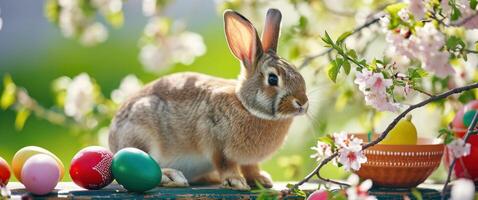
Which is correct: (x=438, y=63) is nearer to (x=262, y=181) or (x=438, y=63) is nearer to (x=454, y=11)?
(x=454, y=11)

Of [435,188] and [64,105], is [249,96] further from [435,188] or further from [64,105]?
[64,105]

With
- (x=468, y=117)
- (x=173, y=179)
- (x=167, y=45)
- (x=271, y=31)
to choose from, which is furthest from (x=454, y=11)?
(x=167, y=45)

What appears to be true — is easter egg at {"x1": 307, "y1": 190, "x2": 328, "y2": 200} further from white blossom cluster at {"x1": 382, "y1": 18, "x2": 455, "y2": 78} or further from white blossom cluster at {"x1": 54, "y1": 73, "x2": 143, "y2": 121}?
white blossom cluster at {"x1": 54, "y1": 73, "x2": 143, "y2": 121}

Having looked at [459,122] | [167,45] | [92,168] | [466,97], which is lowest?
[92,168]

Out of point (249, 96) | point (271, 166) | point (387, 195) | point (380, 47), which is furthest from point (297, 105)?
point (271, 166)

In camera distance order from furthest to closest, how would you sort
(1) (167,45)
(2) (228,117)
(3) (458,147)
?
(1) (167,45), (2) (228,117), (3) (458,147)

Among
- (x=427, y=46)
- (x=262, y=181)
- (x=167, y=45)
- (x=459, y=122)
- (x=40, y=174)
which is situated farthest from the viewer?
(x=167, y=45)

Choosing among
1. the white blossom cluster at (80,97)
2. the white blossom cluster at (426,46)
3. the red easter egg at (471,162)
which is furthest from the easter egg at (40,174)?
the red easter egg at (471,162)
